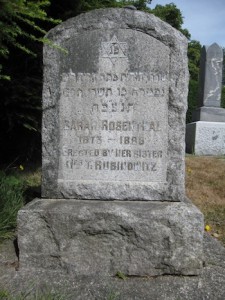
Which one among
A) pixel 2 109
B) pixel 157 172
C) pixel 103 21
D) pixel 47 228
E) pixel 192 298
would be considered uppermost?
pixel 103 21

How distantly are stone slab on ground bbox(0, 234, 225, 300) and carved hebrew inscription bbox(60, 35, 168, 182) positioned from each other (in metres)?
0.70

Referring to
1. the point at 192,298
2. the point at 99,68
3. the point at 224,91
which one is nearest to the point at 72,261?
the point at 192,298

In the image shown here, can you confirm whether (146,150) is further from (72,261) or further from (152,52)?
(72,261)

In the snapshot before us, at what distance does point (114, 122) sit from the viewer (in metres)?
2.67

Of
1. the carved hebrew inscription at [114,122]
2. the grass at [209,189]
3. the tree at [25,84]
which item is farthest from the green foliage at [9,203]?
the grass at [209,189]

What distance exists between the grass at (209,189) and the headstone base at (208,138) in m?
1.37

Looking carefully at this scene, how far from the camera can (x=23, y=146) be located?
5414mm

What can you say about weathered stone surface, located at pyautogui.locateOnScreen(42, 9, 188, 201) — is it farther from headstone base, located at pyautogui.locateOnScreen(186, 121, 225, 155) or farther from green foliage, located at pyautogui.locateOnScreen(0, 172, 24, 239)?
headstone base, located at pyautogui.locateOnScreen(186, 121, 225, 155)

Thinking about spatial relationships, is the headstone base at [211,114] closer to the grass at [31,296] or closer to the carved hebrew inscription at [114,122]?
the carved hebrew inscription at [114,122]

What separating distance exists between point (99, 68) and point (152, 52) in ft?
1.31

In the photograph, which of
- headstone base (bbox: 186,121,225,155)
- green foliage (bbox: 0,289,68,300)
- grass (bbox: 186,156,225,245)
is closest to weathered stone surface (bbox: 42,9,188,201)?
green foliage (bbox: 0,289,68,300)

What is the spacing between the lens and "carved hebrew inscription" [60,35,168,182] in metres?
2.63

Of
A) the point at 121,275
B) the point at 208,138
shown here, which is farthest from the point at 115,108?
the point at 208,138

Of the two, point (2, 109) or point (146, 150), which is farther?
point (2, 109)
